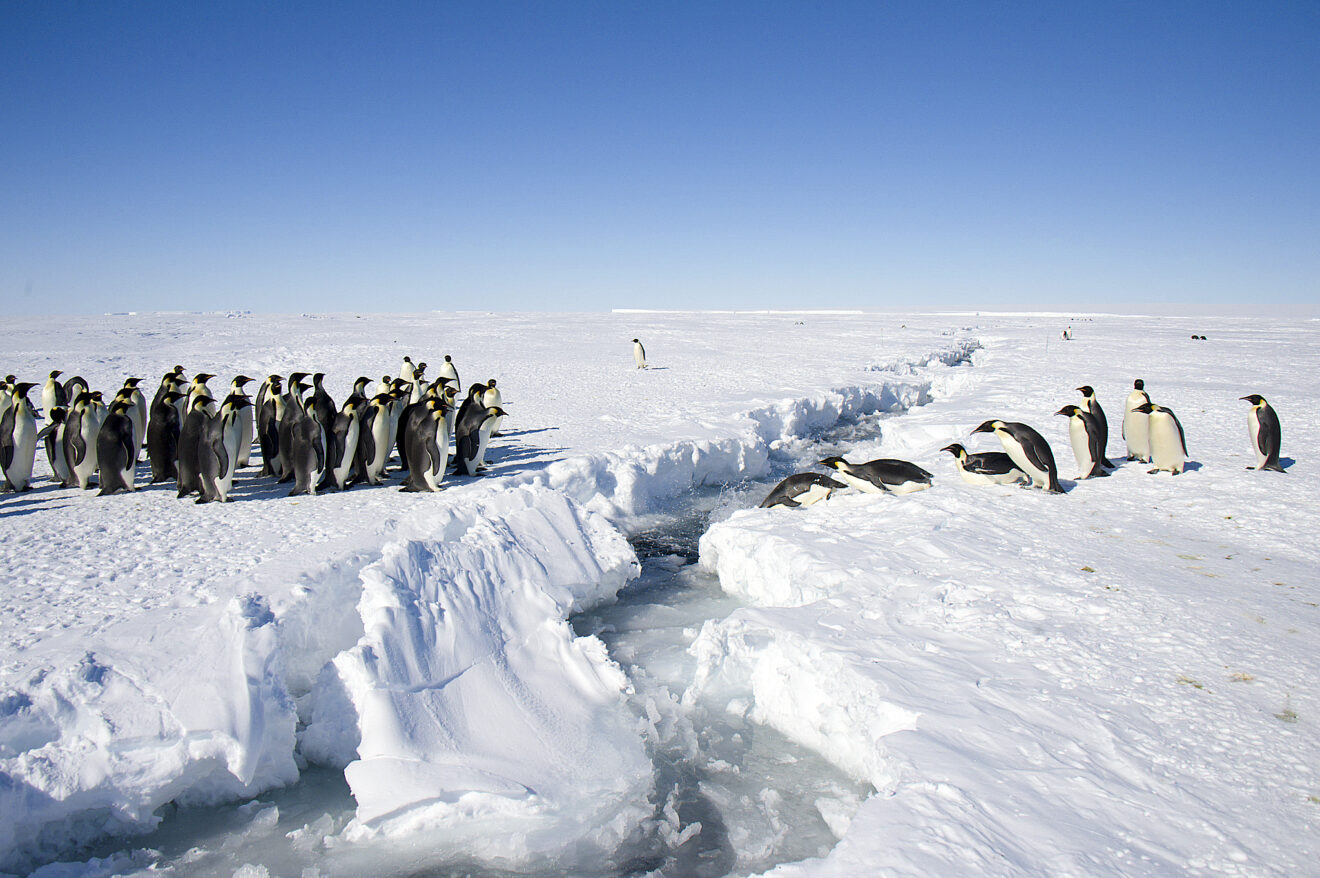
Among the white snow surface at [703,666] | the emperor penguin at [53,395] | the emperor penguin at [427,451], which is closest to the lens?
the white snow surface at [703,666]

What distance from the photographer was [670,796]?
9.11 feet

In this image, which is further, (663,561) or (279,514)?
(663,561)

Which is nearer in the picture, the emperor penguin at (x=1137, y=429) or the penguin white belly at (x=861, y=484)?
the penguin white belly at (x=861, y=484)

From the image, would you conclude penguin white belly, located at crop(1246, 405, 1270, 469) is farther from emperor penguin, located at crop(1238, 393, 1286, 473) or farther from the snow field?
the snow field

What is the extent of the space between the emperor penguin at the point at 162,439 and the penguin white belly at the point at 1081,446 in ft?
24.7

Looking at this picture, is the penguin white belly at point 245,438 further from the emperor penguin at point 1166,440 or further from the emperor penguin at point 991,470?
the emperor penguin at point 1166,440

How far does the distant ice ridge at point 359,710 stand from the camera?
2.46 metres

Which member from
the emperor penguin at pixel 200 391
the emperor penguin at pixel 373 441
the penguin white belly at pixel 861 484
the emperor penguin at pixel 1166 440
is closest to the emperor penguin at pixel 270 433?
the emperor penguin at pixel 200 391

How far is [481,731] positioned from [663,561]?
99.9 inches

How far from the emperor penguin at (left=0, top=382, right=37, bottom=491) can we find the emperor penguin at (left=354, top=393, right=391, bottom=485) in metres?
2.41

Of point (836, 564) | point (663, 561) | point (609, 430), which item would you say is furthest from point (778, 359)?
point (836, 564)

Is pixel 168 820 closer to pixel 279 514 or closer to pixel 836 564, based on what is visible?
pixel 279 514

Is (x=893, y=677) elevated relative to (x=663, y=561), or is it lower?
elevated

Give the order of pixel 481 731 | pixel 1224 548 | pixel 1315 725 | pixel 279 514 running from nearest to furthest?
pixel 1315 725, pixel 481 731, pixel 1224 548, pixel 279 514
